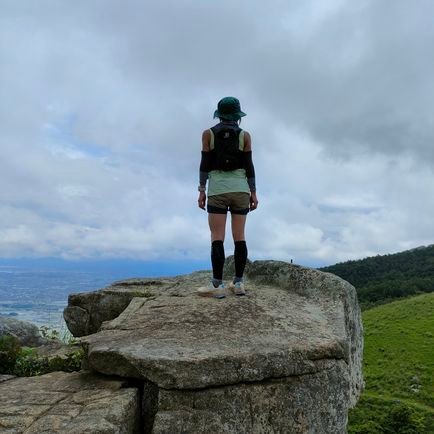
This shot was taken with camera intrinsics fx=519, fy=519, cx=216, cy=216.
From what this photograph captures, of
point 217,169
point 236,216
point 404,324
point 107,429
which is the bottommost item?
point 107,429

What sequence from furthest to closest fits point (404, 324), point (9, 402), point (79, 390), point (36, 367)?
point (404, 324), point (36, 367), point (79, 390), point (9, 402)

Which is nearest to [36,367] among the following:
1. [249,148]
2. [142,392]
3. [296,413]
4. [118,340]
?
[118,340]

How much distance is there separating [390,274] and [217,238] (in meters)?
159

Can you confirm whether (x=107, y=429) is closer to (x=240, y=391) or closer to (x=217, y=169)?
(x=240, y=391)

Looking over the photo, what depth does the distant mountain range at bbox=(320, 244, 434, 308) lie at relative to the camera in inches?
4961

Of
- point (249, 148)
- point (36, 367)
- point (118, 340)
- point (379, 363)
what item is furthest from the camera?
point (379, 363)

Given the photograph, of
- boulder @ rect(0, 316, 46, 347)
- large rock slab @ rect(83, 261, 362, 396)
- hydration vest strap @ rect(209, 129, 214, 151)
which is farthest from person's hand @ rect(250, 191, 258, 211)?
boulder @ rect(0, 316, 46, 347)

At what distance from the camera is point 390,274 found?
522 feet

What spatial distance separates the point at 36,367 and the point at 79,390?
72.3 inches

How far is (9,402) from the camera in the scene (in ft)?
22.0

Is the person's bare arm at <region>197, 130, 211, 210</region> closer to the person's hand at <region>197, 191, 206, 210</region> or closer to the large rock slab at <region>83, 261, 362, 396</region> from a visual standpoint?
the person's hand at <region>197, 191, 206, 210</region>

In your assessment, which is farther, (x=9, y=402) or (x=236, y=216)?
(x=236, y=216)

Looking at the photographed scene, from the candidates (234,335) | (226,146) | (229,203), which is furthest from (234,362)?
(226,146)

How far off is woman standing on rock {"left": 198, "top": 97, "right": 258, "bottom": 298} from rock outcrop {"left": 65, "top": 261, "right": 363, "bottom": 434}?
1.20 meters
